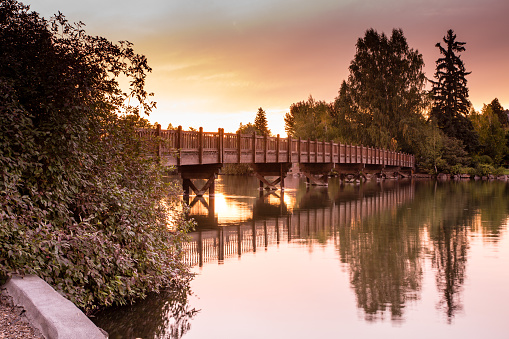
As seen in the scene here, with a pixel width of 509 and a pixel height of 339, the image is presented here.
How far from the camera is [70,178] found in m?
7.70

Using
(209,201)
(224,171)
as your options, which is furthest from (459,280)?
(224,171)

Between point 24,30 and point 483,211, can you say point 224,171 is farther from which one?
point 24,30

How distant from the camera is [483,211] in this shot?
23469 mm

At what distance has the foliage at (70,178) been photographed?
6766mm

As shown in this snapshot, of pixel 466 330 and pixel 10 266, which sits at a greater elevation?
pixel 10 266

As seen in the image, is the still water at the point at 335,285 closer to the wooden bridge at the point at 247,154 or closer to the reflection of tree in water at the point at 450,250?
the reflection of tree in water at the point at 450,250

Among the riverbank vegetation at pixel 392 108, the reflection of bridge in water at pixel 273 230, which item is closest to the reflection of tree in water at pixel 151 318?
the reflection of bridge in water at pixel 273 230

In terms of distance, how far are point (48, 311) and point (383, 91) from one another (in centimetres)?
5880

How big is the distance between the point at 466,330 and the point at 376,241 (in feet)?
24.4

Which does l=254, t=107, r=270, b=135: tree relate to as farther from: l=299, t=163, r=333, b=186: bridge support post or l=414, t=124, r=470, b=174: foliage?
l=299, t=163, r=333, b=186: bridge support post

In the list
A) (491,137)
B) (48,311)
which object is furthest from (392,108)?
(48,311)

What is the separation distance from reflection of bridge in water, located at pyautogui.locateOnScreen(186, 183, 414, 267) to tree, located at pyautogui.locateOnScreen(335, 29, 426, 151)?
35.1 m

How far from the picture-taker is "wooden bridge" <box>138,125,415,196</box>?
2284 cm

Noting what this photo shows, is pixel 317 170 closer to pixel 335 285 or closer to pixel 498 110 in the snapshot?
pixel 335 285
